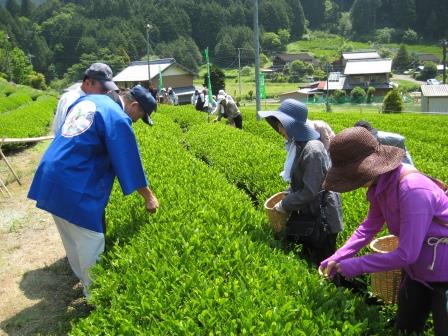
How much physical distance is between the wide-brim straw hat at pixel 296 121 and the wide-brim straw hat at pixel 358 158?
1104 millimetres

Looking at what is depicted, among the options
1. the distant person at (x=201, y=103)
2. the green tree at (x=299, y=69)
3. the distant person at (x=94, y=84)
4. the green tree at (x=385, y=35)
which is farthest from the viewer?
the green tree at (x=385, y=35)

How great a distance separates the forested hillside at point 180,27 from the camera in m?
82.4

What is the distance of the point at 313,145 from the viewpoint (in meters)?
3.54

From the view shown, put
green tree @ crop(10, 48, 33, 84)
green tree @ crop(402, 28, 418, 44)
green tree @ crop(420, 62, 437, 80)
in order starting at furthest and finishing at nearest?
green tree @ crop(402, 28, 418, 44) < green tree @ crop(420, 62, 437, 80) < green tree @ crop(10, 48, 33, 84)

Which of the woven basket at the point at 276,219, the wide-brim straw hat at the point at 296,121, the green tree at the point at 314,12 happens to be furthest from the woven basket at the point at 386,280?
the green tree at the point at 314,12

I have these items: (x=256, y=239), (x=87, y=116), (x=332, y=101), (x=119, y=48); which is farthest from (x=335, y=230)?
(x=119, y=48)

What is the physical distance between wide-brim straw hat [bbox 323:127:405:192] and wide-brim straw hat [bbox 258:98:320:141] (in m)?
1.10

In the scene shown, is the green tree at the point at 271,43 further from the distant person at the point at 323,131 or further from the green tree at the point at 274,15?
the distant person at the point at 323,131

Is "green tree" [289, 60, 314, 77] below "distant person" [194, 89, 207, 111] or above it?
below

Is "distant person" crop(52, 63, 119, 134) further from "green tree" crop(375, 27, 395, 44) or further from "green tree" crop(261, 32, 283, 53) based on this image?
"green tree" crop(375, 27, 395, 44)

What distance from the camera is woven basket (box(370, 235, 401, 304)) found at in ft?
10.2

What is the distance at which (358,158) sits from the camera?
2.46m

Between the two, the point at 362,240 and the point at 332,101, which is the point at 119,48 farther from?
the point at 362,240

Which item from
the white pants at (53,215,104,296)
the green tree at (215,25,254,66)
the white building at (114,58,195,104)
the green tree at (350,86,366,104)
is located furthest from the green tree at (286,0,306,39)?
the white pants at (53,215,104,296)
